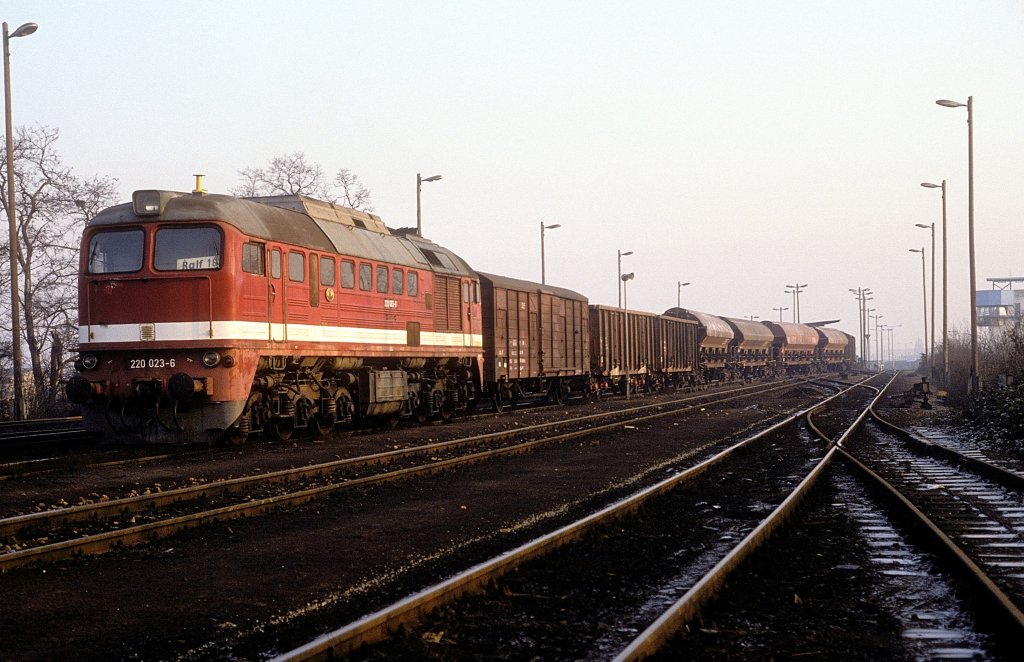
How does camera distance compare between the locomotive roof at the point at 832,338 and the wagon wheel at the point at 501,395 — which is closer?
the wagon wheel at the point at 501,395

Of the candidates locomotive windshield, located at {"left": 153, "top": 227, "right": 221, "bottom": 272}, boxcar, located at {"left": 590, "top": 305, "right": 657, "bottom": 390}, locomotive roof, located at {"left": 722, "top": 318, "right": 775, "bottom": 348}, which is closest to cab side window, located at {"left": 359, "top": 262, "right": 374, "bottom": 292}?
locomotive windshield, located at {"left": 153, "top": 227, "right": 221, "bottom": 272}

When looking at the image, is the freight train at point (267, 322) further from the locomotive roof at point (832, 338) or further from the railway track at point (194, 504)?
the locomotive roof at point (832, 338)

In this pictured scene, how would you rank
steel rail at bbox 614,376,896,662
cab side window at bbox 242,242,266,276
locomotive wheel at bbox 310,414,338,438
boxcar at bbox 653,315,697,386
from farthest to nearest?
boxcar at bbox 653,315,697,386, locomotive wheel at bbox 310,414,338,438, cab side window at bbox 242,242,266,276, steel rail at bbox 614,376,896,662

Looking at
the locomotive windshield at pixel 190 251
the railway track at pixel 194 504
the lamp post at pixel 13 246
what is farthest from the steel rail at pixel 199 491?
the lamp post at pixel 13 246

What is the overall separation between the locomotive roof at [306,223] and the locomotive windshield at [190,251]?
23 cm

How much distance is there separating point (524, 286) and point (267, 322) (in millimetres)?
13744

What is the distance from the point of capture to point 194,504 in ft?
34.8

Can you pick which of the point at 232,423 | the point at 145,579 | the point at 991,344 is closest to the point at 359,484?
the point at 232,423

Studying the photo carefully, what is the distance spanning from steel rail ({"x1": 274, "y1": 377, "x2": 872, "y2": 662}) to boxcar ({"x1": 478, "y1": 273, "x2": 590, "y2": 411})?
16.2 m

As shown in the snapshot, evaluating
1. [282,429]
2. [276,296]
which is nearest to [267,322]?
[276,296]

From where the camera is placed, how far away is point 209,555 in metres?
8.16

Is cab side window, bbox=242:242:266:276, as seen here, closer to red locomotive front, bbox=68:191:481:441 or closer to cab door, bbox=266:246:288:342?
red locomotive front, bbox=68:191:481:441

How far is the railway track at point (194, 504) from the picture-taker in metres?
8.38

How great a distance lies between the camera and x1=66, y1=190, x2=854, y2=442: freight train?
15062 mm
